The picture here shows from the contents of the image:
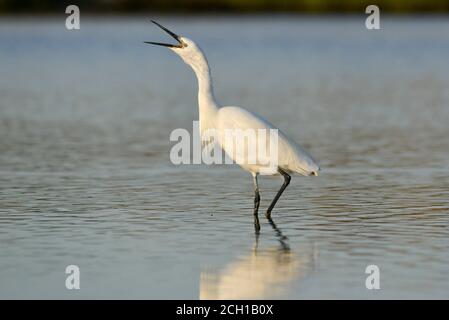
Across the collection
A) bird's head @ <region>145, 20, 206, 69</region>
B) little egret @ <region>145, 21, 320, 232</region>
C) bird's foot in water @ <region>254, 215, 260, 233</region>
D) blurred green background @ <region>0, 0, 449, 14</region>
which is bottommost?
bird's foot in water @ <region>254, 215, 260, 233</region>

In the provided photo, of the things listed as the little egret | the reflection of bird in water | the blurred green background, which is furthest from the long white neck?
the blurred green background

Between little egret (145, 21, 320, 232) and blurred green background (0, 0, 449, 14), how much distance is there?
190 feet

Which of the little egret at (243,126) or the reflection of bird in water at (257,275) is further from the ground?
the little egret at (243,126)

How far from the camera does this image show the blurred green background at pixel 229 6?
233 feet

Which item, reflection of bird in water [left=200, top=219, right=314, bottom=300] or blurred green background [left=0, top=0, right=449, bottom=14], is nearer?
reflection of bird in water [left=200, top=219, right=314, bottom=300]

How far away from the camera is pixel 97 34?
6397 cm

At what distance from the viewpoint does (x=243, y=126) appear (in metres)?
11.7

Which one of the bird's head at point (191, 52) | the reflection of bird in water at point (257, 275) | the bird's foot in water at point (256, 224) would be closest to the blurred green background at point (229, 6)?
the bird's head at point (191, 52)

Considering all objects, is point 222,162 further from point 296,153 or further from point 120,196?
point 296,153

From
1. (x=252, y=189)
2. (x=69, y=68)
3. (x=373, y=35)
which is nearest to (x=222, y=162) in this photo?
(x=252, y=189)

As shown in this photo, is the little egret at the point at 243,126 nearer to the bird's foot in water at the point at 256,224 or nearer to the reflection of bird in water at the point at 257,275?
the bird's foot in water at the point at 256,224

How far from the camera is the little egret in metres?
11.7

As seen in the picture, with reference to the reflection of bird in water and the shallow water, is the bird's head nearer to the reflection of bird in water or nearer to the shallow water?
the shallow water

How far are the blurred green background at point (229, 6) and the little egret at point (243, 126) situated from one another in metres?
57.8
